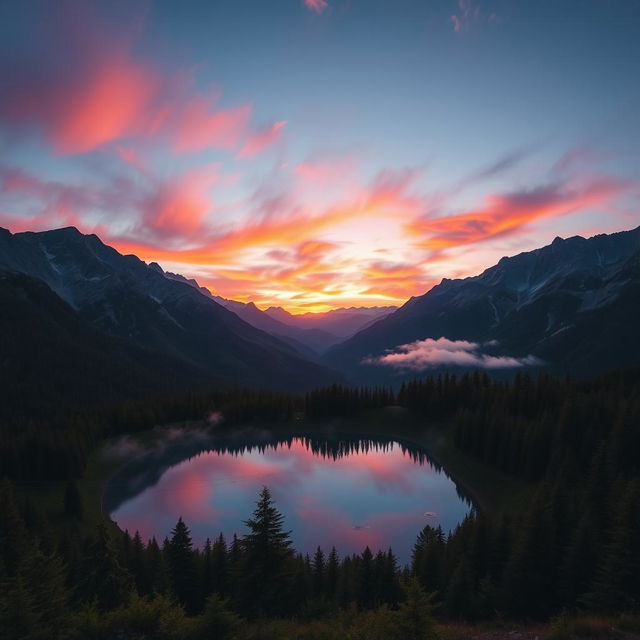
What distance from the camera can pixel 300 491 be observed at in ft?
406

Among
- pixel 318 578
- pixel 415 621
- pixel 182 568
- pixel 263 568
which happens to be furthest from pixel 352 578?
pixel 415 621

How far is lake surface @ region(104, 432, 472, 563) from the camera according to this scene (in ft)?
313

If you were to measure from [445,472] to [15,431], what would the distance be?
5343 inches

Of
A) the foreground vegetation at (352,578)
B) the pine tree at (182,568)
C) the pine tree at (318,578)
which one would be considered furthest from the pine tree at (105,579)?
the pine tree at (318,578)

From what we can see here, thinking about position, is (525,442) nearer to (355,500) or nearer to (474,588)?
(355,500)

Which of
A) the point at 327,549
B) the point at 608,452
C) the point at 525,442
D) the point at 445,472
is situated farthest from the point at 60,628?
the point at 445,472

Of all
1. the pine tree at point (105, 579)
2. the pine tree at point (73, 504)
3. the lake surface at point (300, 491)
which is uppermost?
the pine tree at point (105, 579)

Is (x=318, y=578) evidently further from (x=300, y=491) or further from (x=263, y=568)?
(x=300, y=491)

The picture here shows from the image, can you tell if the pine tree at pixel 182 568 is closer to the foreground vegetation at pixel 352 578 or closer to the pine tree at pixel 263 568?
the foreground vegetation at pixel 352 578

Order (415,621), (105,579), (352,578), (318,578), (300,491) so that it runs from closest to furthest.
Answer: (415,621) < (105,579) < (352,578) < (318,578) < (300,491)

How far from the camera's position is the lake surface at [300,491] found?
9550cm

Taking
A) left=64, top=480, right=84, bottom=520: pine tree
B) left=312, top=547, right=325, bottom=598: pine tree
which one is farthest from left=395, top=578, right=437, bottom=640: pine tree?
left=64, top=480, right=84, bottom=520: pine tree

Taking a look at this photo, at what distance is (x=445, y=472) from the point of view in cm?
13662

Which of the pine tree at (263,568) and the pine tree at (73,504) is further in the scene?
the pine tree at (73,504)
